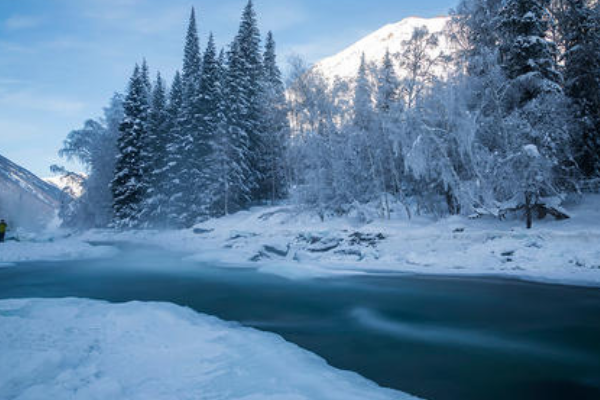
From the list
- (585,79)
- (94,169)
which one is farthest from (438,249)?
(94,169)

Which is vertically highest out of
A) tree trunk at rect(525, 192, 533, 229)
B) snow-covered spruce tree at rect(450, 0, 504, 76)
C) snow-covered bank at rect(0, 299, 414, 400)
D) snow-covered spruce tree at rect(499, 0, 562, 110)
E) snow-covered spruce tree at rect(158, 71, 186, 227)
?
snow-covered spruce tree at rect(450, 0, 504, 76)

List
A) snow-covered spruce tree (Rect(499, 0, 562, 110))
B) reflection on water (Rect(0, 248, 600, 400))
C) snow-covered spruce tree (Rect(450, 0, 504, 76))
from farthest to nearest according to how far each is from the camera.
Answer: snow-covered spruce tree (Rect(450, 0, 504, 76)) → snow-covered spruce tree (Rect(499, 0, 562, 110)) → reflection on water (Rect(0, 248, 600, 400))

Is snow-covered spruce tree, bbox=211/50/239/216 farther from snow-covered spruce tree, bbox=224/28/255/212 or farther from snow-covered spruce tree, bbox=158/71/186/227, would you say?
snow-covered spruce tree, bbox=158/71/186/227

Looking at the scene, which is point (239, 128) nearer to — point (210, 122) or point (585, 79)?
point (210, 122)

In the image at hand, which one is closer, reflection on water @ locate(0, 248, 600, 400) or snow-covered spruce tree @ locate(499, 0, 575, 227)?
reflection on water @ locate(0, 248, 600, 400)

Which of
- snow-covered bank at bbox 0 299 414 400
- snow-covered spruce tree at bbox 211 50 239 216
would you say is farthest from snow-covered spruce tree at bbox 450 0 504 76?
snow-covered bank at bbox 0 299 414 400

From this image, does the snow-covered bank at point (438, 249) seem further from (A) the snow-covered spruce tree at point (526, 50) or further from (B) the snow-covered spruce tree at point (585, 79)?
(A) the snow-covered spruce tree at point (526, 50)

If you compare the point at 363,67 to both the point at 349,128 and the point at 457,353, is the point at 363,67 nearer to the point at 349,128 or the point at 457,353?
the point at 349,128

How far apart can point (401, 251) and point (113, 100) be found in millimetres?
35496

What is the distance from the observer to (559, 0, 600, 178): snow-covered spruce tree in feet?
49.5

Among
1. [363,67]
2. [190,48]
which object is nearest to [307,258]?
[363,67]

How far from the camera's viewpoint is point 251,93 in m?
29.7

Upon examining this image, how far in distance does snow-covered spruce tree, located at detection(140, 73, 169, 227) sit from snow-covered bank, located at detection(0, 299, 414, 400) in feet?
78.1

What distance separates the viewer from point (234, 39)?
Result: 100.0ft
